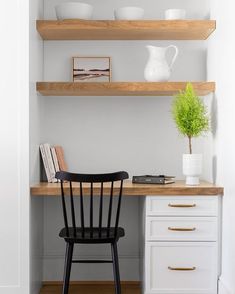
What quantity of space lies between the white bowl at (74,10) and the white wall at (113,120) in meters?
0.27

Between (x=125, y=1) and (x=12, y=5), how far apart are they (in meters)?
0.97

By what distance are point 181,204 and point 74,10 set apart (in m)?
1.48

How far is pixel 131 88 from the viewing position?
3.65 m

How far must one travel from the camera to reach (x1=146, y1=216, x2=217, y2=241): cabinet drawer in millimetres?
3426

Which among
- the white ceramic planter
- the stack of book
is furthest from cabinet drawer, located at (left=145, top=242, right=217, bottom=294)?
the stack of book

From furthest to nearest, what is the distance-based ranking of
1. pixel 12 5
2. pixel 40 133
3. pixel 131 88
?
pixel 40 133
pixel 131 88
pixel 12 5

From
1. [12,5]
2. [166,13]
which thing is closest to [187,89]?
[166,13]

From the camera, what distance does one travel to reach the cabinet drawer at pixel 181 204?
3436 mm

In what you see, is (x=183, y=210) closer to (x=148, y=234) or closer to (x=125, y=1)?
(x=148, y=234)

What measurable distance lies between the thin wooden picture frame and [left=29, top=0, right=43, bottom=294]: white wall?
249 mm

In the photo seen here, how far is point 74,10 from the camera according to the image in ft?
12.2

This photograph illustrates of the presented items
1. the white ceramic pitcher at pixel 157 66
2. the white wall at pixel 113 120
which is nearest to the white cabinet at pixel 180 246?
the white wall at pixel 113 120

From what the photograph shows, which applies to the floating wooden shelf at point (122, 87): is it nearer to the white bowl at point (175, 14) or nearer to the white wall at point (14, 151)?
the white wall at point (14, 151)

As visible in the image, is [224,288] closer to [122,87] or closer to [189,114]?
[189,114]
